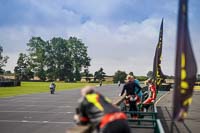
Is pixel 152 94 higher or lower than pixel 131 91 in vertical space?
lower

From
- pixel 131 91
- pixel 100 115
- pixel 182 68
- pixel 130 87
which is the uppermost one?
pixel 182 68

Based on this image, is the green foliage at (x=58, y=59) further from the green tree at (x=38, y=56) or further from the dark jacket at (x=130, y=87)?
the dark jacket at (x=130, y=87)

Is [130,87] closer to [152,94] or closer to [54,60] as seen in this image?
[152,94]

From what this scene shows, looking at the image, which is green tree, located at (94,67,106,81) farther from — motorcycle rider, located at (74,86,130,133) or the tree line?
motorcycle rider, located at (74,86,130,133)

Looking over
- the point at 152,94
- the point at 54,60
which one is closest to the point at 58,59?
the point at 54,60

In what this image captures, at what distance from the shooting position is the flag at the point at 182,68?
5.68m

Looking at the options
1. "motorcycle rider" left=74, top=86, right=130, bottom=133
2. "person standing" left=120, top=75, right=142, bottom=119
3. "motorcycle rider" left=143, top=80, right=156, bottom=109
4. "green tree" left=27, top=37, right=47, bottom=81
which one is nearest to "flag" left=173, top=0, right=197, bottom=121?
"motorcycle rider" left=74, top=86, right=130, bottom=133

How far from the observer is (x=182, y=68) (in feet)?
18.8

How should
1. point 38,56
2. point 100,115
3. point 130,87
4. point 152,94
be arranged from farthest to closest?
1. point 38,56
2. point 152,94
3. point 130,87
4. point 100,115

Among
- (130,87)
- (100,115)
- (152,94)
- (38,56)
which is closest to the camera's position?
(100,115)

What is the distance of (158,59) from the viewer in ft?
51.3

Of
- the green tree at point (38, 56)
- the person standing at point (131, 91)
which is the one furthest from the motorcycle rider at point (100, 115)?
the green tree at point (38, 56)

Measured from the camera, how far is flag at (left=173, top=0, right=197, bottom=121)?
18.6 feet

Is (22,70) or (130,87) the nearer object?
(130,87)
